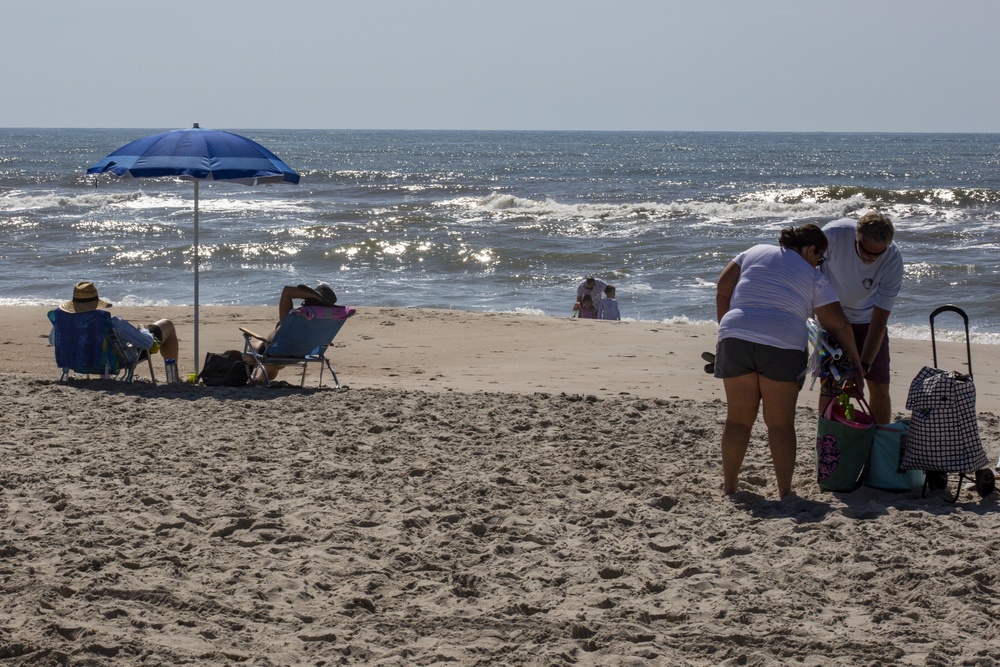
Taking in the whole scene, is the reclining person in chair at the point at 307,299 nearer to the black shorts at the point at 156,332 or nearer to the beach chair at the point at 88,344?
the black shorts at the point at 156,332

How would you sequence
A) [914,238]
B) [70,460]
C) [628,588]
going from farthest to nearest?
[914,238] < [70,460] < [628,588]

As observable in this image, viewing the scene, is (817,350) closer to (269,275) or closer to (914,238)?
(269,275)

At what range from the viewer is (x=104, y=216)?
2714cm

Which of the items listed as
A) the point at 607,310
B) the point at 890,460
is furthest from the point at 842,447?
the point at 607,310

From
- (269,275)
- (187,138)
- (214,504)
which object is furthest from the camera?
(269,275)

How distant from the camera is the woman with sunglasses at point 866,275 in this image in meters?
5.01

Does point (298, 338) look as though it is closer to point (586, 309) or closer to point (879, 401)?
point (879, 401)

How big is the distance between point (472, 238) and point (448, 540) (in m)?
18.6

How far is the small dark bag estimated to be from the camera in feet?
24.6

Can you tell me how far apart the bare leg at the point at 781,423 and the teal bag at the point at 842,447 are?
0.52ft

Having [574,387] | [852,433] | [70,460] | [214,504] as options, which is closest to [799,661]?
[852,433]

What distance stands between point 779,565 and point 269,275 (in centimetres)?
1431

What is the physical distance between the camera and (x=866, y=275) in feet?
16.8

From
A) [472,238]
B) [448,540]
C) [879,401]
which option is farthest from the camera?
[472,238]
